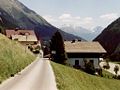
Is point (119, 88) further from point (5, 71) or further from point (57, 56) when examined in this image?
point (57, 56)

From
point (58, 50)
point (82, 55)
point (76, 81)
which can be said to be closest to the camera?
point (76, 81)

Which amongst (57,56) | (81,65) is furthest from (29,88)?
(81,65)

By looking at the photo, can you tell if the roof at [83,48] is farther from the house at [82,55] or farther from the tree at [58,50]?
the tree at [58,50]

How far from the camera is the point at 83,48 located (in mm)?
106812

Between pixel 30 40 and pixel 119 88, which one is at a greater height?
pixel 30 40

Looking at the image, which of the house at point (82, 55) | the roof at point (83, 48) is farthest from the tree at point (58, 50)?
the roof at point (83, 48)

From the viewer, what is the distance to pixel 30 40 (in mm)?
173125

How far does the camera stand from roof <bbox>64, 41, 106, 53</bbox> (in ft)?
342

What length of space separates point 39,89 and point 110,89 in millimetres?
29405

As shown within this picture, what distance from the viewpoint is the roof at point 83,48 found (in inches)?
4102

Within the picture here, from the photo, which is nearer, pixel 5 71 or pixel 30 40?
pixel 5 71

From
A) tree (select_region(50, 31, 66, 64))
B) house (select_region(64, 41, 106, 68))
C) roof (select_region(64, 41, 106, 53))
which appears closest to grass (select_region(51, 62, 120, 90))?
tree (select_region(50, 31, 66, 64))

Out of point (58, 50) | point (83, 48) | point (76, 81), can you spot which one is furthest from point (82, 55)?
point (76, 81)

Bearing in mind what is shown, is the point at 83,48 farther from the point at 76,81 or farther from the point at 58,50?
the point at 76,81
